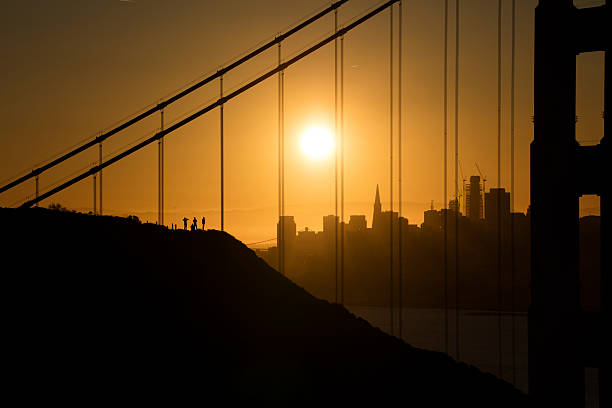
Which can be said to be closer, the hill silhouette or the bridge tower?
the bridge tower

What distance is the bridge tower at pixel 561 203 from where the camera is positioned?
2308cm

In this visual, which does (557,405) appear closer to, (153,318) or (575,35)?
(575,35)

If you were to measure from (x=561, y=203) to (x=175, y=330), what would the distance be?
14068 millimetres

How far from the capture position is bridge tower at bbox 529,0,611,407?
909 inches

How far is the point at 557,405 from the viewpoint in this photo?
906 inches

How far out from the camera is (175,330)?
2789 centimetres

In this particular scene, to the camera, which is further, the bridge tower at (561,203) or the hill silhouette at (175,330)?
the hill silhouette at (175,330)

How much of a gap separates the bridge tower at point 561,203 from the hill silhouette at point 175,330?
337 inches

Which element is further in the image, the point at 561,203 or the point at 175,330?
the point at 175,330

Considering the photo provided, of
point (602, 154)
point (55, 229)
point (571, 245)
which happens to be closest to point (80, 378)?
point (55, 229)

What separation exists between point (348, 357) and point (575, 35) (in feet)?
54.9

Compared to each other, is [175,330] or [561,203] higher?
[561,203]

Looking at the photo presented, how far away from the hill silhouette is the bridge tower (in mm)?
8571

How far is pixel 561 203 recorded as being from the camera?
23312mm
